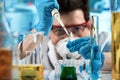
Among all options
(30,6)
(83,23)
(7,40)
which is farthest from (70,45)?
(7,40)

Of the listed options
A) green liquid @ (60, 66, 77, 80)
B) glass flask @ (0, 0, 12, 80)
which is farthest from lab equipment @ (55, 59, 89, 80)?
glass flask @ (0, 0, 12, 80)

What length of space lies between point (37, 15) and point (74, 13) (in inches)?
5.1

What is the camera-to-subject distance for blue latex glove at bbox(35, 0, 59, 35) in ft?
3.58

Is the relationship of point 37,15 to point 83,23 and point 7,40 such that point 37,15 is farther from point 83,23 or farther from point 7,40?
Answer: point 7,40

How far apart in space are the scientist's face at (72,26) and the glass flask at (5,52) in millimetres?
466

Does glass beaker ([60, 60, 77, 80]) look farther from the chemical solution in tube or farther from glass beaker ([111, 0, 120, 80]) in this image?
the chemical solution in tube

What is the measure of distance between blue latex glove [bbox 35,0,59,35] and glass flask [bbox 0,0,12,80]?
47cm

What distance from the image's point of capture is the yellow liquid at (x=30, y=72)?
83cm

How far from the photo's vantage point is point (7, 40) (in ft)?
2.03

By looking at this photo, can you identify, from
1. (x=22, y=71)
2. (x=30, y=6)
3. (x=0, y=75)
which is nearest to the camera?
(x=0, y=75)

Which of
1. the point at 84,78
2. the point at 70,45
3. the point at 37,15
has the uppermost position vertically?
the point at 37,15

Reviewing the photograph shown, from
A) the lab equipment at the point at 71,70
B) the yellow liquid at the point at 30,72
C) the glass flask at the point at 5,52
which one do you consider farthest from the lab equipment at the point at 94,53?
the glass flask at the point at 5,52

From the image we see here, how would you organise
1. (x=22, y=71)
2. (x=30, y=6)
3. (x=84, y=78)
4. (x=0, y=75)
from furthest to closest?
(x=30, y=6)
(x=84, y=78)
(x=22, y=71)
(x=0, y=75)

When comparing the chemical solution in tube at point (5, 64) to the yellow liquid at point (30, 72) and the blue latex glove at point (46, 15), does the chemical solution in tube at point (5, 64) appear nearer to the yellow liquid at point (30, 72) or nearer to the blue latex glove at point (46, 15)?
the yellow liquid at point (30, 72)
